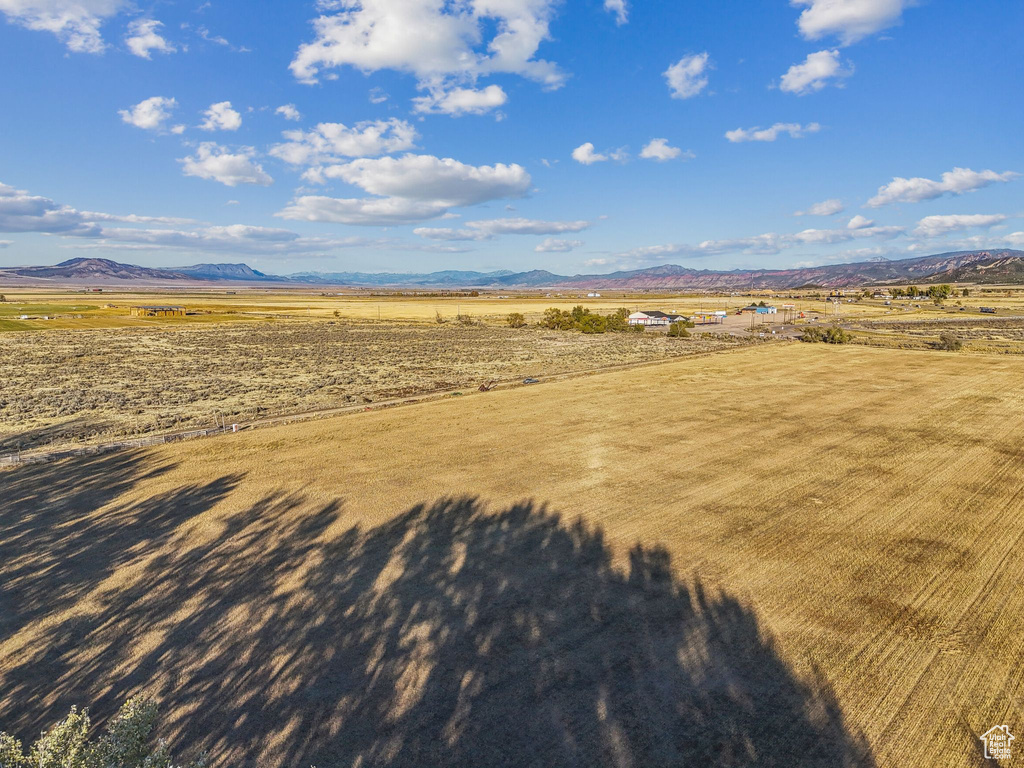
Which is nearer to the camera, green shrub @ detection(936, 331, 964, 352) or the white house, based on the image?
green shrub @ detection(936, 331, 964, 352)

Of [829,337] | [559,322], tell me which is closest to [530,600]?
[829,337]

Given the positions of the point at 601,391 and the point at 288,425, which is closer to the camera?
the point at 288,425

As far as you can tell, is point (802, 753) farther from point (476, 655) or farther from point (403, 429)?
point (403, 429)

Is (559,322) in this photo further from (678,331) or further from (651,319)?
(678,331)

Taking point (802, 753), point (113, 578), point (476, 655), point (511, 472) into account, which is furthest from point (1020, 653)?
point (113, 578)

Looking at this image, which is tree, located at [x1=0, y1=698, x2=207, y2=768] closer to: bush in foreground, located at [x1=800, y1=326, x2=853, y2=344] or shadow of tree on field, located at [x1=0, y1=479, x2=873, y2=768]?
shadow of tree on field, located at [x1=0, y1=479, x2=873, y2=768]

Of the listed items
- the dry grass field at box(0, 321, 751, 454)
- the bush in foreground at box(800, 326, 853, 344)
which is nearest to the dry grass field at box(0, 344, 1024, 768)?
the dry grass field at box(0, 321, 751, 454)

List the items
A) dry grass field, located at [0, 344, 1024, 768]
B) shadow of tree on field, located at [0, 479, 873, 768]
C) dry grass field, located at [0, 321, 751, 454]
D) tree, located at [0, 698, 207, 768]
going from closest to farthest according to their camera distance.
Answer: tree, located at [0, 698, 207, 768] → shadow of tree on field, located at [0, 479, 873, 768] → dry grass field, located at [0, 344, 1024, 768] → dry grass field, located at [0, 321, 751, 454]
